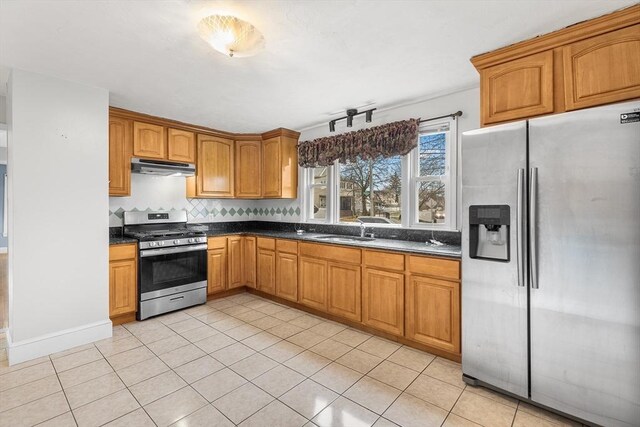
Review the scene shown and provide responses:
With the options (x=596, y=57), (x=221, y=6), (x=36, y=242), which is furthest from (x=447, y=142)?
(x=36, y=242)

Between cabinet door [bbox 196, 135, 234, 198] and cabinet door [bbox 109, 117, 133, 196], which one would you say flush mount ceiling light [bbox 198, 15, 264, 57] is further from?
cabinet door [bbox 196, 135, 234, 198]

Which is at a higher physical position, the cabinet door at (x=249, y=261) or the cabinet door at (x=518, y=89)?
the cabinet door at (x=518, y=89)

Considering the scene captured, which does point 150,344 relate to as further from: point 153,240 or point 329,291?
point 329,291

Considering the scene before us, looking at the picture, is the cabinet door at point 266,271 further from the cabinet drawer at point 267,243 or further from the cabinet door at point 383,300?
the cabinet door at point 383,300

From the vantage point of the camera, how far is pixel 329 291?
11.1ft

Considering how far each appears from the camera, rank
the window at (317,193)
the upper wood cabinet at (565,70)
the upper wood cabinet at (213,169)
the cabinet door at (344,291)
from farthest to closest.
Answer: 1. the window at (317,193)
2. the upper wood cabinet at (213,169)
3. the cabinet door at (344,291)
4. the upper wood cabinet at (565,70)

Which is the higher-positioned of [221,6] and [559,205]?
[221,6]

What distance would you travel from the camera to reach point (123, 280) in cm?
326

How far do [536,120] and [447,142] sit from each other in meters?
1.25

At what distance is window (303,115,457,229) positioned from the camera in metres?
3.14

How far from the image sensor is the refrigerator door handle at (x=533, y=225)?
1876 mm

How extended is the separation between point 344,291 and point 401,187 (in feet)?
4.41

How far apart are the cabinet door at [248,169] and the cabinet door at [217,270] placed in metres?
0.97

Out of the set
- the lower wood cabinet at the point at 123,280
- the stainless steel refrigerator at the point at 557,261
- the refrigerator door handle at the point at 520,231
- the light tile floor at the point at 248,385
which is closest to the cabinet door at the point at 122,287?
the lower wood cabinet at the point at 123,280
